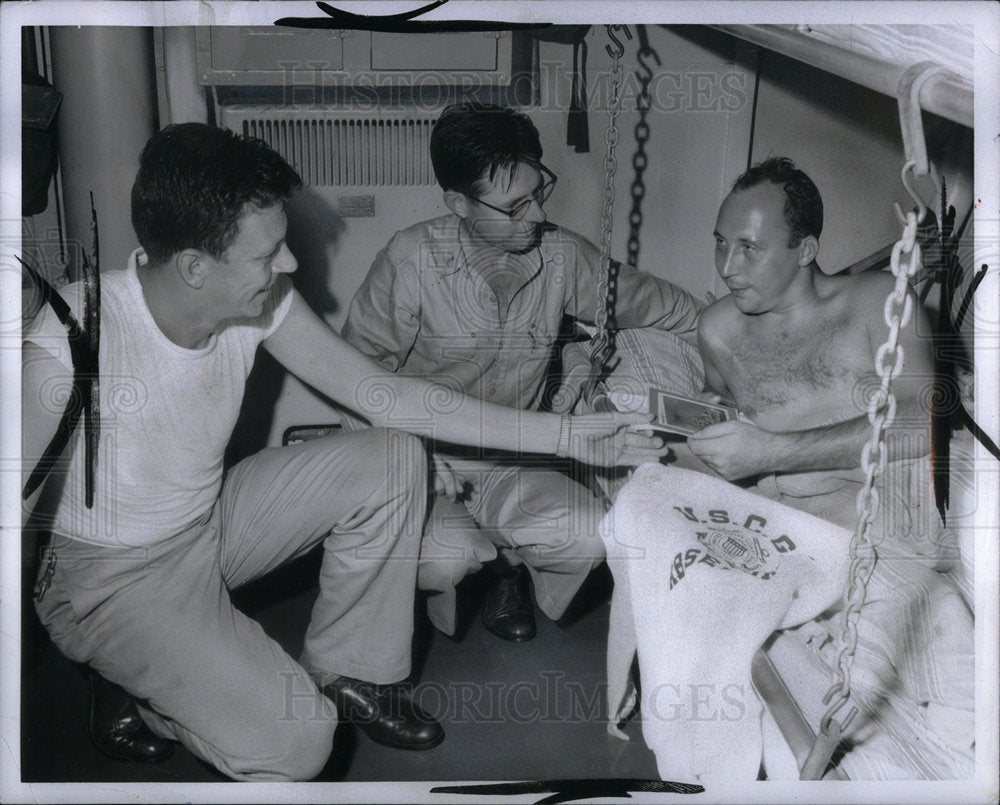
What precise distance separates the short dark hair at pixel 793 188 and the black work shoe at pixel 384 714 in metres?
0.78

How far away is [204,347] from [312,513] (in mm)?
247

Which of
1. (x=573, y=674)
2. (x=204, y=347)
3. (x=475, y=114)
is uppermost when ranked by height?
(x=475, y=114)

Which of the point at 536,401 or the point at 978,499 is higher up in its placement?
the point at 536,401

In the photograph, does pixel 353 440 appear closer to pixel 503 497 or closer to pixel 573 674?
pixel 503 497

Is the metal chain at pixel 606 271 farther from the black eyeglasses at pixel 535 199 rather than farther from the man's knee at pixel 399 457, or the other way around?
the man's knee at pixel 399 457

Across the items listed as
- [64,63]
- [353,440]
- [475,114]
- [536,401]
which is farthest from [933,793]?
[64,63]

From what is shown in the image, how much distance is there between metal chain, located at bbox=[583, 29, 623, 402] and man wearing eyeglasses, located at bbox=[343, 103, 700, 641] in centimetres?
1

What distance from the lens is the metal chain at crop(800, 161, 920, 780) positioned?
99 centimetres

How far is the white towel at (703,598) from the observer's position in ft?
3.58

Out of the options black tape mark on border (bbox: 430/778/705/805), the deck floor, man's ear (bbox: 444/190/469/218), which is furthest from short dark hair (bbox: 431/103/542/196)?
black tape mark on border (bbox: 430/778/705/805)

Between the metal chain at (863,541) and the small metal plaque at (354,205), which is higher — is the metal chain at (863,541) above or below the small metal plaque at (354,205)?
below

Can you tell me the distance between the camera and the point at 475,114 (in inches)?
44.3

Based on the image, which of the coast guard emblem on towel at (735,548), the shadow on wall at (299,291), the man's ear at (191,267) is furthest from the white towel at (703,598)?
the man's ear at (191,267)

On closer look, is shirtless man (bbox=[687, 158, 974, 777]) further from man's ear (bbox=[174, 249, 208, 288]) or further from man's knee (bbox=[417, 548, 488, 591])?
man's ear (bbox=[174, 249, 208, 288])
